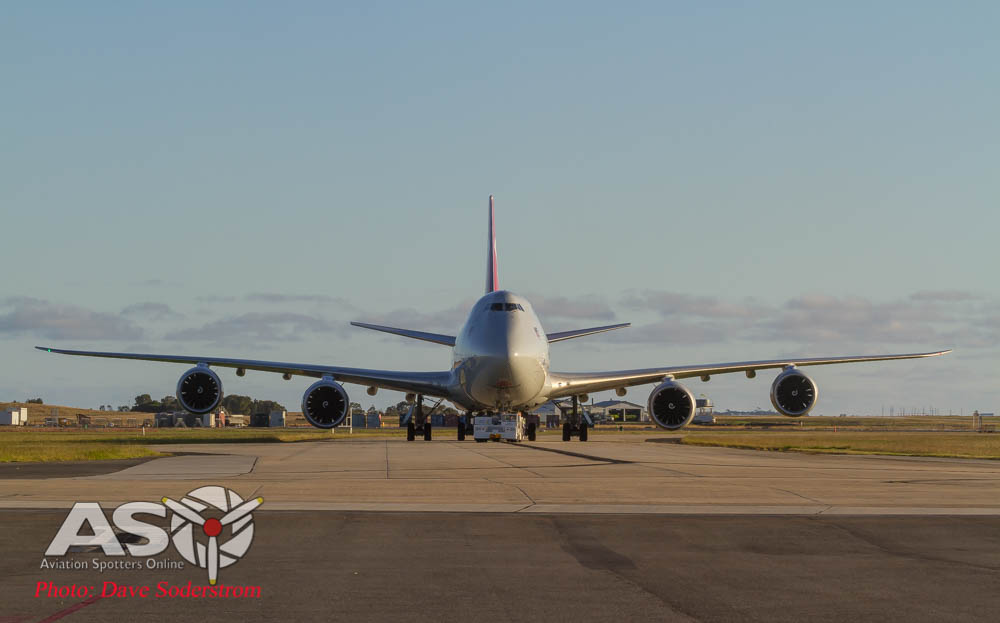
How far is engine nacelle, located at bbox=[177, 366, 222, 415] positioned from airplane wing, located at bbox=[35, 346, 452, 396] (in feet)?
1.66

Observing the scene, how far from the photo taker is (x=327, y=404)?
40.8 m

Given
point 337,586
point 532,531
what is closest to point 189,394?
point 532,531

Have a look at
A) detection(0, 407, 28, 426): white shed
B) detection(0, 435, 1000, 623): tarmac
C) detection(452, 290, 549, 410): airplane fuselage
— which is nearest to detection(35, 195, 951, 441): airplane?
detection(452, 290, 549, 410): airplane fuselage

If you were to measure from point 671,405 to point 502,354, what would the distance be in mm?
8788

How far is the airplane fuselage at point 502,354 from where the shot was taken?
3703 centimetres

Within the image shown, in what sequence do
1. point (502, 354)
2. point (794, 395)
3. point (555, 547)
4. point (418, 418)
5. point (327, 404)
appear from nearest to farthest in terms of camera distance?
point (555, 547) < point (502, 354) < point (327, 404) < point (794, 395) < point (418, 418)

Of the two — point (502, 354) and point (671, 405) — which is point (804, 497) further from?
point (671, 405)

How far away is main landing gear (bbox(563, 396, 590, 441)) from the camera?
149 feet

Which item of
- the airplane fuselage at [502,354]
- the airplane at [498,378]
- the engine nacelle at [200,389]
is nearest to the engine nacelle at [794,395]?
the airplane at [498,378]

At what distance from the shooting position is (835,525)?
1300 centimetres

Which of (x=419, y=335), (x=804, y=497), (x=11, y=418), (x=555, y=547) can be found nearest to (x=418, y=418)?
(x=419, y=335)

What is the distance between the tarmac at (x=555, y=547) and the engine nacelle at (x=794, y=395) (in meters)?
20.8

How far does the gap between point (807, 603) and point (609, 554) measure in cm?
288

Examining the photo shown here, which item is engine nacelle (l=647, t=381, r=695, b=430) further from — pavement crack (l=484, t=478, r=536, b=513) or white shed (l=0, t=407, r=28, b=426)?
white shed (l=0, t=407, r=28, b=426)
